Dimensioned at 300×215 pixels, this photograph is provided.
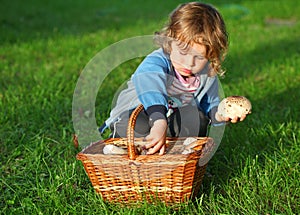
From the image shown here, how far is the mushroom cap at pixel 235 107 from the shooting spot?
2406 millimetres

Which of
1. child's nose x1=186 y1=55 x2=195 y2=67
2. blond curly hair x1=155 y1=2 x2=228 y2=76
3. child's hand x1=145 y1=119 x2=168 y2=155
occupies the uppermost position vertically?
blond curly hair x1=155 y1=2 x2=228 y2=76

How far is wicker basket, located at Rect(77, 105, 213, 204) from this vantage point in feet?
6.99

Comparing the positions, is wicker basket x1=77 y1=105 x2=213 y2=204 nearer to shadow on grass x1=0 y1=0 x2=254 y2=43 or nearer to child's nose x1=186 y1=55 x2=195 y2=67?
child's nose x1=186 y1=55 x2=195 y2=67

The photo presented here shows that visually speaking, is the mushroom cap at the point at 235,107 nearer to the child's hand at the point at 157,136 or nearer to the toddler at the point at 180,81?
the toddler at the point at 180,81

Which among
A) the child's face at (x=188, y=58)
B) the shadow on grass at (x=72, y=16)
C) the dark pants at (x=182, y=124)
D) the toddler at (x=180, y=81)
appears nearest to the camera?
the toddler at (x=180, y=81)

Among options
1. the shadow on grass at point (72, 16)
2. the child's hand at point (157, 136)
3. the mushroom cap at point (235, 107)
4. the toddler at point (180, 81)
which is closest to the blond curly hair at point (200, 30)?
the toddler at point (180, 81)

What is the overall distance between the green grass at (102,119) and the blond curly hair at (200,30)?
600mm

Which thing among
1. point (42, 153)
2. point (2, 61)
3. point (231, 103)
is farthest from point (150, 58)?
point (2, 61)

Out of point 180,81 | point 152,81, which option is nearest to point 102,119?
point 180,81

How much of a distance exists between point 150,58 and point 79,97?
155cm

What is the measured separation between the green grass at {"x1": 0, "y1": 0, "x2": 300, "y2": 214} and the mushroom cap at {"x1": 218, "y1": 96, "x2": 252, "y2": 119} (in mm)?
323

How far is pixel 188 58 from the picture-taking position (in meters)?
2.46

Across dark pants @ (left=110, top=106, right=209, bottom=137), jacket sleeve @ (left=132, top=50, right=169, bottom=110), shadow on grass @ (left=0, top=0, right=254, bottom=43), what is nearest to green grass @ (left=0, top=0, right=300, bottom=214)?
shadow on grass @ (left=0, top=0, right=254, bottom=43)

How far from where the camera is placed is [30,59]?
17.3ft
